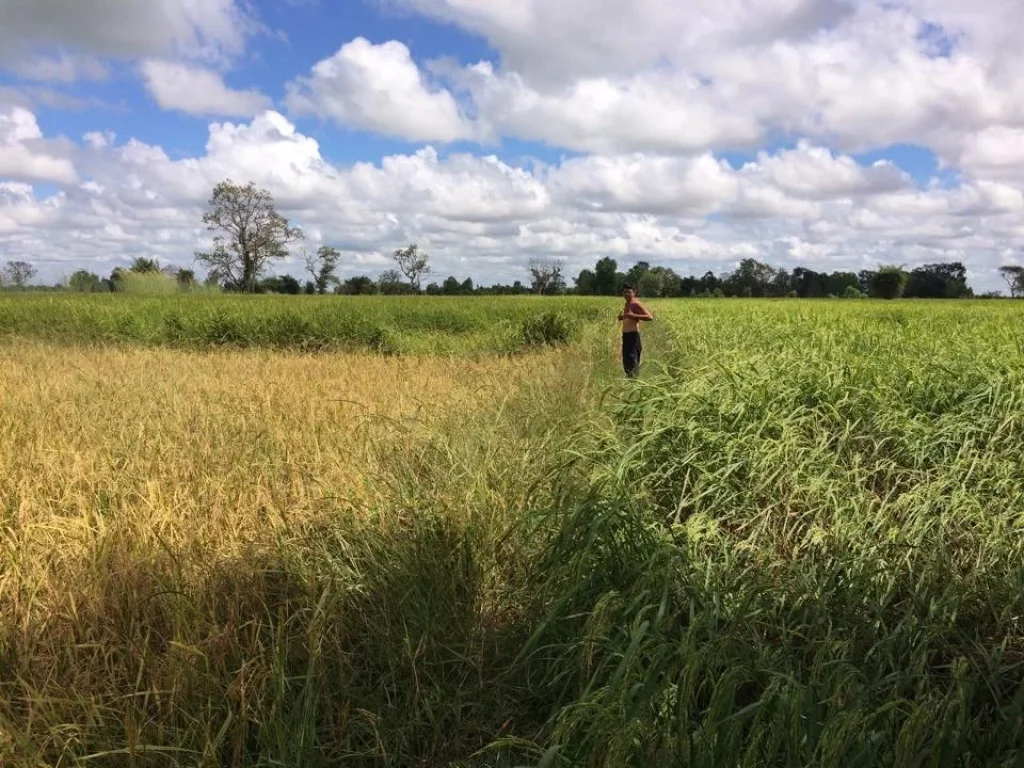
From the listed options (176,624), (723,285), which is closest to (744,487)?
(176,624)

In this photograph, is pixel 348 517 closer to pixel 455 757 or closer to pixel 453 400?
pixel 455 757

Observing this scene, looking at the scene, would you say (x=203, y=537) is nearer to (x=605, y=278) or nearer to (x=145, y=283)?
(x=145, y=283)

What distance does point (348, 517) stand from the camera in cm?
320

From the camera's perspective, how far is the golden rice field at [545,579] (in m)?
1.93

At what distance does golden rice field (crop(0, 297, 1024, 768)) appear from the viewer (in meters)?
1.93

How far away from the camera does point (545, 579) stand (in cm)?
277

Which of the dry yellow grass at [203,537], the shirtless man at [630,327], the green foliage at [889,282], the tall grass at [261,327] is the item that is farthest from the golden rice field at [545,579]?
the green foliage at [889,282]

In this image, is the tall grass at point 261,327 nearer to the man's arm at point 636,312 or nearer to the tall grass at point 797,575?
the man's arm at point 636,312

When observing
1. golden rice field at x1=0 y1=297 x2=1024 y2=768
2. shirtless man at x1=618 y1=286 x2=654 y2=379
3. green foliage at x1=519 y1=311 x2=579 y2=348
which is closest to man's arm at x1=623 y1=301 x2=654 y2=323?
shirtless man at x1=618 y1=286 x2=654 y2=379

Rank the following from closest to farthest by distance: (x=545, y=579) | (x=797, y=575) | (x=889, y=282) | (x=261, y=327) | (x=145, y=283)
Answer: (x=545, y=579) < (x=797, y=575) < (x=261, y=327) < (x=145, y=283) < (x=889, y=282)

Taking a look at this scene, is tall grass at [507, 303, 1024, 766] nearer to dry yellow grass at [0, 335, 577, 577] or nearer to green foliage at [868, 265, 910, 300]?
dry yellow grass at [0, 335, 577, 577]

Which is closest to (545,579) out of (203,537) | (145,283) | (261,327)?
(203,537)

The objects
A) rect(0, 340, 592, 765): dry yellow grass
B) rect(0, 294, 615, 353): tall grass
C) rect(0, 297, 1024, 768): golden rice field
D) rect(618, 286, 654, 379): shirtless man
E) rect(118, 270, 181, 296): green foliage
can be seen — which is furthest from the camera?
rect(118, 270, 181, 296): green foliage

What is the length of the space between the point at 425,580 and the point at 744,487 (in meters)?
2.02
